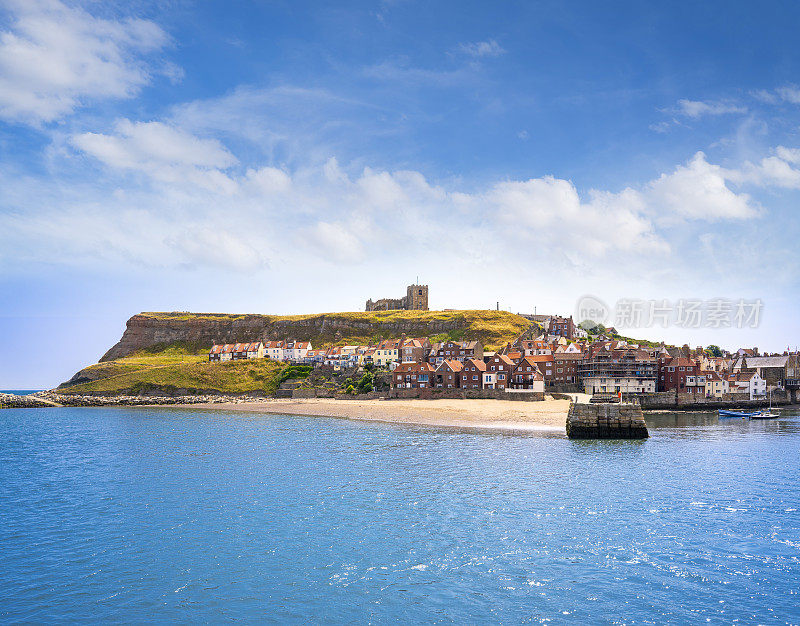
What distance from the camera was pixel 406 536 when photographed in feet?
82.3

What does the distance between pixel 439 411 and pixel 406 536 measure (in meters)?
61.2

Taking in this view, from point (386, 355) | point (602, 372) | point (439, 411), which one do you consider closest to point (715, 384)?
point (602, 372)

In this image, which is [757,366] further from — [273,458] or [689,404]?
[273,458]

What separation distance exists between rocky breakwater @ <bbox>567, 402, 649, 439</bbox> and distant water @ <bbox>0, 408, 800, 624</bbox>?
880 centimetres

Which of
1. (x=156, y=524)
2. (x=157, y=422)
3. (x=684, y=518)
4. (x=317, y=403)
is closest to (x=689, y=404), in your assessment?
(x=317, y=403)

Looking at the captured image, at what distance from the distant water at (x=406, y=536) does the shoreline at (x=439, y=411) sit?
20374 mm

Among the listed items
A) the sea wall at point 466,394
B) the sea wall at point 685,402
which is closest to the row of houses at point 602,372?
the sea wall at point 685,402

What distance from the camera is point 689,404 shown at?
4060 inches

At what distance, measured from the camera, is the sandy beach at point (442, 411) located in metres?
70.4

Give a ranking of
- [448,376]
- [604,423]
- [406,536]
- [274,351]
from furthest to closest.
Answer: [274,351]
[448,376]
[604,423]
[406,536]

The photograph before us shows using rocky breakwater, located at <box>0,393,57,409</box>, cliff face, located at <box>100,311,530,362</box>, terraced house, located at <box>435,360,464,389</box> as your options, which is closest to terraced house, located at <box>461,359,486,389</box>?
terraced house, located at <box>435,360,464,389</box>

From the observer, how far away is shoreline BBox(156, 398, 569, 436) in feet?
228

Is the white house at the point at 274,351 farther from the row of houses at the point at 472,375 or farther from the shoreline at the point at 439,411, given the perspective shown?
the row of houses at the point at 472,375

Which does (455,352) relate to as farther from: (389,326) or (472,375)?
(389,326)
